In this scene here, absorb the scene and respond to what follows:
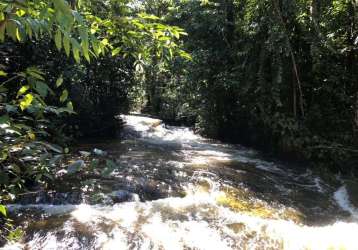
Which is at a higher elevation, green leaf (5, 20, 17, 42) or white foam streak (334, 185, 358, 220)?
green leaf (5, 20, 17, 42)

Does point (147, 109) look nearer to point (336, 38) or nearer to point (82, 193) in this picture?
point (336, 38)

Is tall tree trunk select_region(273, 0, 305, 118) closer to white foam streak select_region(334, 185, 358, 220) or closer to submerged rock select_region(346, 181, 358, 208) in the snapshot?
submerged rock select_region(346, 181, 358, 208)

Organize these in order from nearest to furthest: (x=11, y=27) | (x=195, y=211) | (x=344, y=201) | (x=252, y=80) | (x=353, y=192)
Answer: (x=11, y=27), (x=195, y=211), (x=344, y=201), (x=353, y=192), (x=252, y=80)

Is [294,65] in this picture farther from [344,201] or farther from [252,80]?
[344,201]

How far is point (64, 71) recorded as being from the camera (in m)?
9.52

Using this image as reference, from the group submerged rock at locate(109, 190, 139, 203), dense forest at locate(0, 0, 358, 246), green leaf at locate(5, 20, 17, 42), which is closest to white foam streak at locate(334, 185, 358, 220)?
dense forest at locate(0, 0, 358, 246)

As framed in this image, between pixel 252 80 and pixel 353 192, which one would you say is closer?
pixel 353 192

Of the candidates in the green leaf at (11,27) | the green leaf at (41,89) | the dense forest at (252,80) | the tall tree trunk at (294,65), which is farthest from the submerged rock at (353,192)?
the green leaf at (11,27)

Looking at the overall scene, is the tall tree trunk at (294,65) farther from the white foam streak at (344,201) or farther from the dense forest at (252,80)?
the white foam streak at (344,201)

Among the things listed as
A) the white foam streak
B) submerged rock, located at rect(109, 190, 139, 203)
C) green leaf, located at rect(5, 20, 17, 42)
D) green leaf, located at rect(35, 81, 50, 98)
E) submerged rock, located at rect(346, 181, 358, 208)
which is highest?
green leaf, located at rect(5, 20, 17, 42)

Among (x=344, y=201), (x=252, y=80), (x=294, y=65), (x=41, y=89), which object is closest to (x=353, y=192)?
(x=344, y=201)

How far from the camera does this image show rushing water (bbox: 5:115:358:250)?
4883 millimetres

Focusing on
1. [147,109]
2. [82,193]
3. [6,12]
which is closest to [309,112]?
[82,193]

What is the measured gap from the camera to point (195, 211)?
5871 mm
